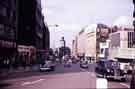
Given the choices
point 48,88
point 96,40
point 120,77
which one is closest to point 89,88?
point 48,88

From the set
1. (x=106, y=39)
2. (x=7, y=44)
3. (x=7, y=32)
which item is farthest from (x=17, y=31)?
(x=106, y=39)

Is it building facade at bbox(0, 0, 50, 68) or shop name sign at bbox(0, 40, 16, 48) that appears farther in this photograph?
building facade at bbox(0, 0, 50, 68)

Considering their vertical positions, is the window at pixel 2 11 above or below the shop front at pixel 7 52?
above

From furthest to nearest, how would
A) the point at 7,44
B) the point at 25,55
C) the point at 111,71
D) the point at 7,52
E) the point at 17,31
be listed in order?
the point at 25,55, the point at 17,31, the point at 7,52, the point at 7,44, the point at 111,71

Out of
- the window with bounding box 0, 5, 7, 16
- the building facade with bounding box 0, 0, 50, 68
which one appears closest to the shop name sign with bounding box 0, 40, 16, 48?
the building facade with bounding box 0, 0, 50, 68

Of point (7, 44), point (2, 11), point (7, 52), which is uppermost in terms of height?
point (2, 11)

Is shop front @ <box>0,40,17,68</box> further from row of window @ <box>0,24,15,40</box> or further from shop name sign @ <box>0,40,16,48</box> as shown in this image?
row of window @ <box>0,24,15,40</box>

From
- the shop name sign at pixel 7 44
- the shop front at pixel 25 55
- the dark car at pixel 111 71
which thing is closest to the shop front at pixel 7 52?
the shop name sign at pixel 7 44

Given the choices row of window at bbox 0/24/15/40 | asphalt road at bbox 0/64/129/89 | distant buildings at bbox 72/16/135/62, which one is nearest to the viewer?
asphalt road at bbox 0/64/129/89

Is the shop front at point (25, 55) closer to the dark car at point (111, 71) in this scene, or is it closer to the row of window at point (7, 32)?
the row of window at point (7, 32)

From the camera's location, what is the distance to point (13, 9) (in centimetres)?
6297

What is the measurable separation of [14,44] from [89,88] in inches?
1734

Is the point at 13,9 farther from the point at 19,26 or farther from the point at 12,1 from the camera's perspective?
the point at 19,26

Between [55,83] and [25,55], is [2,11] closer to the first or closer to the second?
[25,55]
